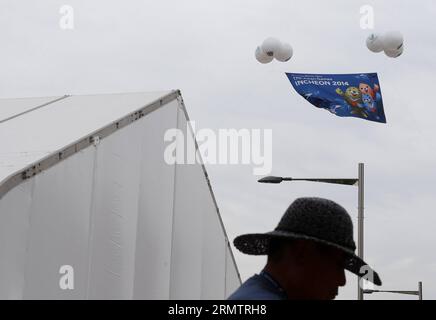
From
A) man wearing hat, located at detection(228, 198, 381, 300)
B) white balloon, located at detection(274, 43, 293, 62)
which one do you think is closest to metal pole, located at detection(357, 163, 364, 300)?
white balloon, located at detection(274, 43, 293, 62)

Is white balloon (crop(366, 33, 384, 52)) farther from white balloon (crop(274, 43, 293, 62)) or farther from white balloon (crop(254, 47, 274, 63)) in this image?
white balloon (crop(254, 47, 274, 63))

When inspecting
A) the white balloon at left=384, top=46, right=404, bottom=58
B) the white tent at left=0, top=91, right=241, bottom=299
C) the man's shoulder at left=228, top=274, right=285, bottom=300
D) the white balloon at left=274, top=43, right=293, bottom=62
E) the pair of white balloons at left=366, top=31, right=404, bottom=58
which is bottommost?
the man's shoulder at left=228, top=274, right=285, bottom=300

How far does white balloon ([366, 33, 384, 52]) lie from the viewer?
1780 centimetres

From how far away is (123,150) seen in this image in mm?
9898

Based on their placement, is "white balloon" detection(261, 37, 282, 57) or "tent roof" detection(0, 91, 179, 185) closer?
"tent roof" detection(0, 91, 179, 185)

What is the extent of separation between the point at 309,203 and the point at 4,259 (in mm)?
4602

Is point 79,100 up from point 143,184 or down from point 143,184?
up

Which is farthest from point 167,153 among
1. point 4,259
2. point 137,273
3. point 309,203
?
point 309,203

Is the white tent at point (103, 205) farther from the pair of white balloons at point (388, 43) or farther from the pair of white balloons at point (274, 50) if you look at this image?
the pair of white balloons at point (388, 43)

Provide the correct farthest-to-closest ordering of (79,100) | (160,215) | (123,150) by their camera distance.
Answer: (79,100) → (160,215) → (123,150)

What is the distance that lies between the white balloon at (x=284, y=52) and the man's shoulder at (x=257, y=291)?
1497 centimetres

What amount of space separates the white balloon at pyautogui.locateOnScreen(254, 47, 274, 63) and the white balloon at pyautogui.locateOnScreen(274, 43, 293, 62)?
0.24 meters

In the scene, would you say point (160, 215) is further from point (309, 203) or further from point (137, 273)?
point (309, 203)

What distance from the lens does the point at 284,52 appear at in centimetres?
1780
